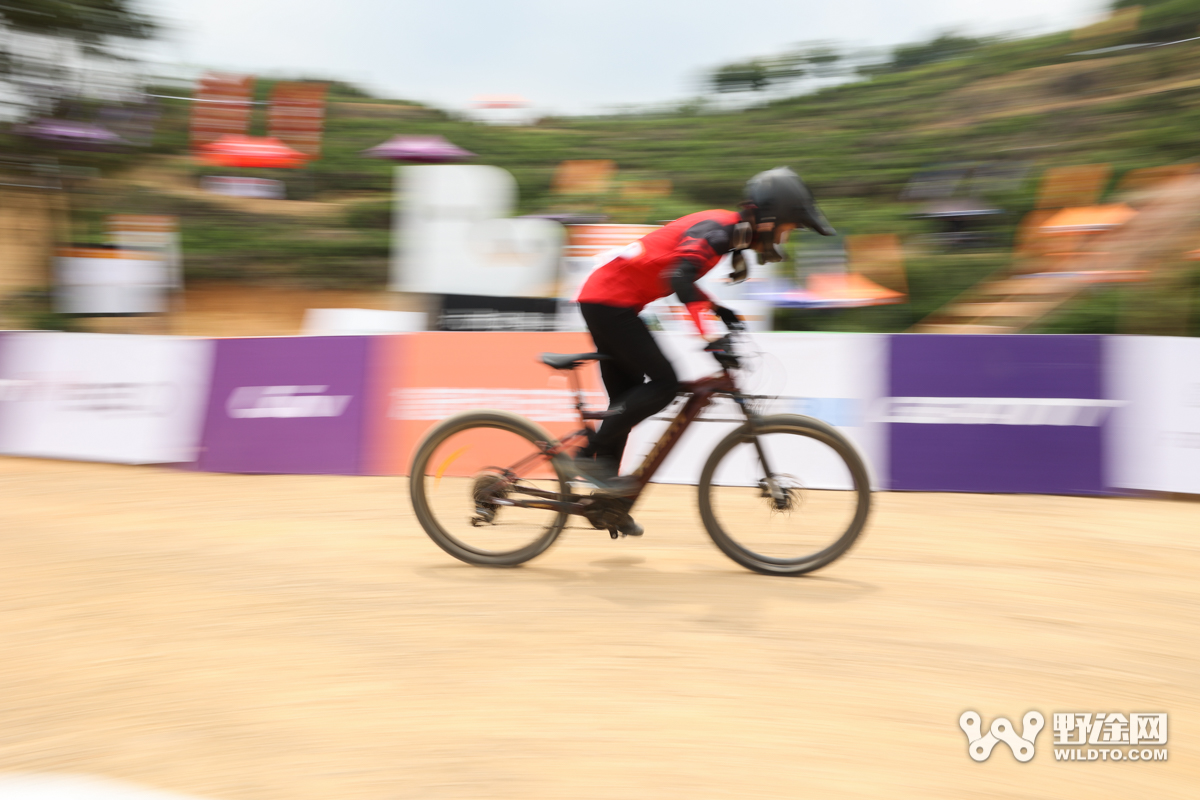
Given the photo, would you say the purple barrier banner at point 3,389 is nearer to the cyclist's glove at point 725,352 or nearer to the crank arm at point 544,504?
the crank arm at point 544,504

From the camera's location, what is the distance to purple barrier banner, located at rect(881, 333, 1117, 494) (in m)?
6.95

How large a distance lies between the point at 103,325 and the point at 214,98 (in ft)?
30.9

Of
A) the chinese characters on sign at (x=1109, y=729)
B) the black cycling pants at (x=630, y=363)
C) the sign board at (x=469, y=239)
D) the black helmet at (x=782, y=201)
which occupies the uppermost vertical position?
the sign board at (x=469, y=239)

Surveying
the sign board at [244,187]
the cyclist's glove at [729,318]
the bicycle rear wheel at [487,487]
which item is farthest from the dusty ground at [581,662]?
the sign board at [244,187]

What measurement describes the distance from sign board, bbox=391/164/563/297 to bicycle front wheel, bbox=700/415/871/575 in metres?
7.44

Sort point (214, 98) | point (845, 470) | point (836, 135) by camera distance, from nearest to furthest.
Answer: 1. point (845, 470)
2. point (214, 98)
3. point (836, 135)

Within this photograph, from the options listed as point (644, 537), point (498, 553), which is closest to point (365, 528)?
point (498, 553)

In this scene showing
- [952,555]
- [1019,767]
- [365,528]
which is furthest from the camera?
[365,528]

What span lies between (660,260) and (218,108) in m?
22.0

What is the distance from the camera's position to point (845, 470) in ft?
14.7

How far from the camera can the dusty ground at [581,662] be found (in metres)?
2.72

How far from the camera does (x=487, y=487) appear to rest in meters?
4.75

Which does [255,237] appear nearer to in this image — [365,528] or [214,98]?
[214,98]

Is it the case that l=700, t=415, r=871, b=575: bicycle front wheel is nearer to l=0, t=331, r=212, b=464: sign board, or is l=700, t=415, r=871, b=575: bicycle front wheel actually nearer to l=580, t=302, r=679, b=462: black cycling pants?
l=580, t=302, r=679, b=462: black cycling pants
